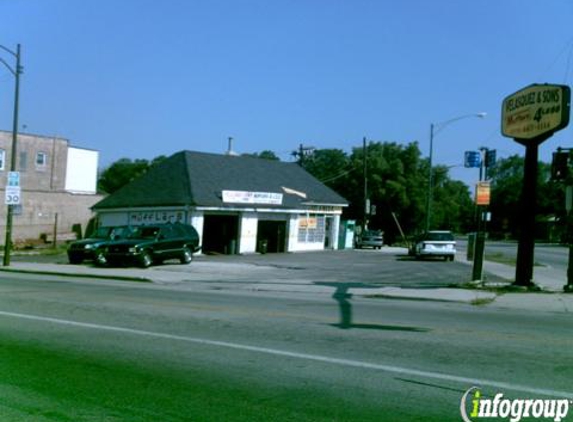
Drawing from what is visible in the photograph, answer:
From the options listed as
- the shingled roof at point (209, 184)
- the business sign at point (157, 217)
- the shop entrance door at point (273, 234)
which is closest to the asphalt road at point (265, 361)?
the business sign at point (157, 217)

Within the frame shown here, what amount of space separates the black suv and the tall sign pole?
15.2 m

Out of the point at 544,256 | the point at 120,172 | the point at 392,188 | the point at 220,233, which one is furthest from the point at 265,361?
the point at 120,172

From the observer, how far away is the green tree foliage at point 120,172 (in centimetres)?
11225

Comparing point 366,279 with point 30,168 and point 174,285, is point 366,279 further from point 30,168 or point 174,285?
point 30,168

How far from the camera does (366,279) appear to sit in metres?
22.8

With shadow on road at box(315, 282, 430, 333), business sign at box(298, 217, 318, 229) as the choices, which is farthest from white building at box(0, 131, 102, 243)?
shadow on road at box(315, 282, 430, 333)

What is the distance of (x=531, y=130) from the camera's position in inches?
751

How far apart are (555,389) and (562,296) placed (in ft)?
35.8

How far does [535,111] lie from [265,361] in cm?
1350

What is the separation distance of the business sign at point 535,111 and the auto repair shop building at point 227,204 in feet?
65.7

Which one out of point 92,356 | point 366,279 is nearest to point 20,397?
point 92,356

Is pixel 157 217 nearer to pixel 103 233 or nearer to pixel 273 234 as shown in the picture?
pixel 103 233

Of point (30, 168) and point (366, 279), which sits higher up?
point (30, 168)

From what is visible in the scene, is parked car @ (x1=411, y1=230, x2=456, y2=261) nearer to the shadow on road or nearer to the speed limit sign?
the shadow on road
